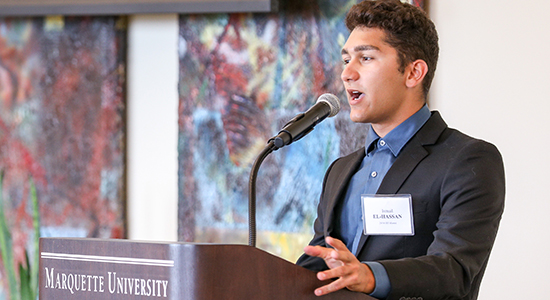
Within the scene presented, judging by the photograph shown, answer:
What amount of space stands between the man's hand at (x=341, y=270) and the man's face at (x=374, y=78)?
67 cm

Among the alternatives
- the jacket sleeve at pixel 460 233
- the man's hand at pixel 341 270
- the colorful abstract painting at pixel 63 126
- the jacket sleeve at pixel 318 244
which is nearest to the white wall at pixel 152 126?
the colorful abstract painting at pixel 63 126

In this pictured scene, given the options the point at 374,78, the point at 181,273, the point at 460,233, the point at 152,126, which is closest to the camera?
the point at 181,273

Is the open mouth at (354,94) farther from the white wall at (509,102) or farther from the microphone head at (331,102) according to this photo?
the white wall at (509,102)

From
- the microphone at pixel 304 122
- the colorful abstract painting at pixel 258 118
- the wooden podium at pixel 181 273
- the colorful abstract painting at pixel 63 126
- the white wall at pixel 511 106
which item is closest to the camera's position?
the wooden podium at pixel 181 273

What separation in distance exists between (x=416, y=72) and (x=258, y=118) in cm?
109

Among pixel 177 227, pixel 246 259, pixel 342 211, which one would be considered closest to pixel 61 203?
pixel 177 227

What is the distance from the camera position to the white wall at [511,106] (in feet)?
7.63

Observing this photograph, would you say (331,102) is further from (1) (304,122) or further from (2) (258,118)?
(2) (258,118)

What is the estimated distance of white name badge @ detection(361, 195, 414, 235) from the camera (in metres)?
1.45

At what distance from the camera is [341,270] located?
3.31ft

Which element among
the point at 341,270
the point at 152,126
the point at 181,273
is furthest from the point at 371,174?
the point at 152,126

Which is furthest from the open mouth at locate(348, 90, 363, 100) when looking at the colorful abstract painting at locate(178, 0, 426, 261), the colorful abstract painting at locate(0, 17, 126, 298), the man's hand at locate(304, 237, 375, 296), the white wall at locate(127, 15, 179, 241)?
the colorful abstract painting at locate(0, 17, 126, 298)

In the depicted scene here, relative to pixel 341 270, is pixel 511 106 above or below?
above

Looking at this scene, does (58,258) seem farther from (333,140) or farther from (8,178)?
(8,178)
